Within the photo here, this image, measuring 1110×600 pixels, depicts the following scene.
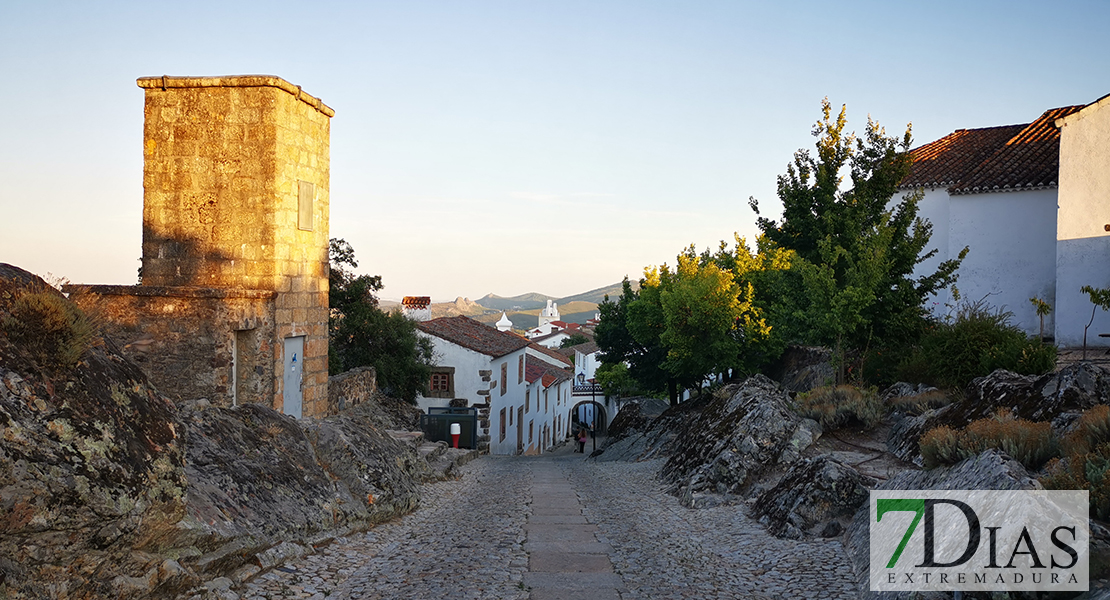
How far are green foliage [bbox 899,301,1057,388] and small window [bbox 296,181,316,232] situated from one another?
36.9 feet

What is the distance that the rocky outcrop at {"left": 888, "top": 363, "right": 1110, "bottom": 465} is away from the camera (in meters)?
8.13

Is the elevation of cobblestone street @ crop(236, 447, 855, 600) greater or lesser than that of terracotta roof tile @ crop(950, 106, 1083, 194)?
lesser

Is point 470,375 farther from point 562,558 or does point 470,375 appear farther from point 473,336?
point 562,558

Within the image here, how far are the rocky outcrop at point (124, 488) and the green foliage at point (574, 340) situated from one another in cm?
6365

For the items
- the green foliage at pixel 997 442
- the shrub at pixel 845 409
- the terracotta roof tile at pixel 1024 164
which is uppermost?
the terracotta roof tile at pixel 1024 164

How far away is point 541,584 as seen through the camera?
252 inches

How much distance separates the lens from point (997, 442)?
22.5 ft

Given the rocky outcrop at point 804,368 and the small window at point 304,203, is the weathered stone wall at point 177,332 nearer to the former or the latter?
the small window at point 304,203

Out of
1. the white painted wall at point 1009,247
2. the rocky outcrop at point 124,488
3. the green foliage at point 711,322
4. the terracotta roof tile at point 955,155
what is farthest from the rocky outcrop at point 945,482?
the terracotta roof tile at point 955,155

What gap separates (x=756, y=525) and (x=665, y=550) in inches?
56.6

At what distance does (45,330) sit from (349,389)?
41.4ft

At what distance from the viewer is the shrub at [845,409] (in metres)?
11.7

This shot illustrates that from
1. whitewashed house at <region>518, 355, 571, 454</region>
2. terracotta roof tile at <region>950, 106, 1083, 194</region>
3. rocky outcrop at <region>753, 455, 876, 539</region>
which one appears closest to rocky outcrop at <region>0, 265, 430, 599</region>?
rocky outcrop at <region>753, 455, 876, 539</region>

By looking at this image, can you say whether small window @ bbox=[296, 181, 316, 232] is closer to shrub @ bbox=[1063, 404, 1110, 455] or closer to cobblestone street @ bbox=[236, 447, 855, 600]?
cobblestone street @ bbox=[236, 447, 855, 600]
